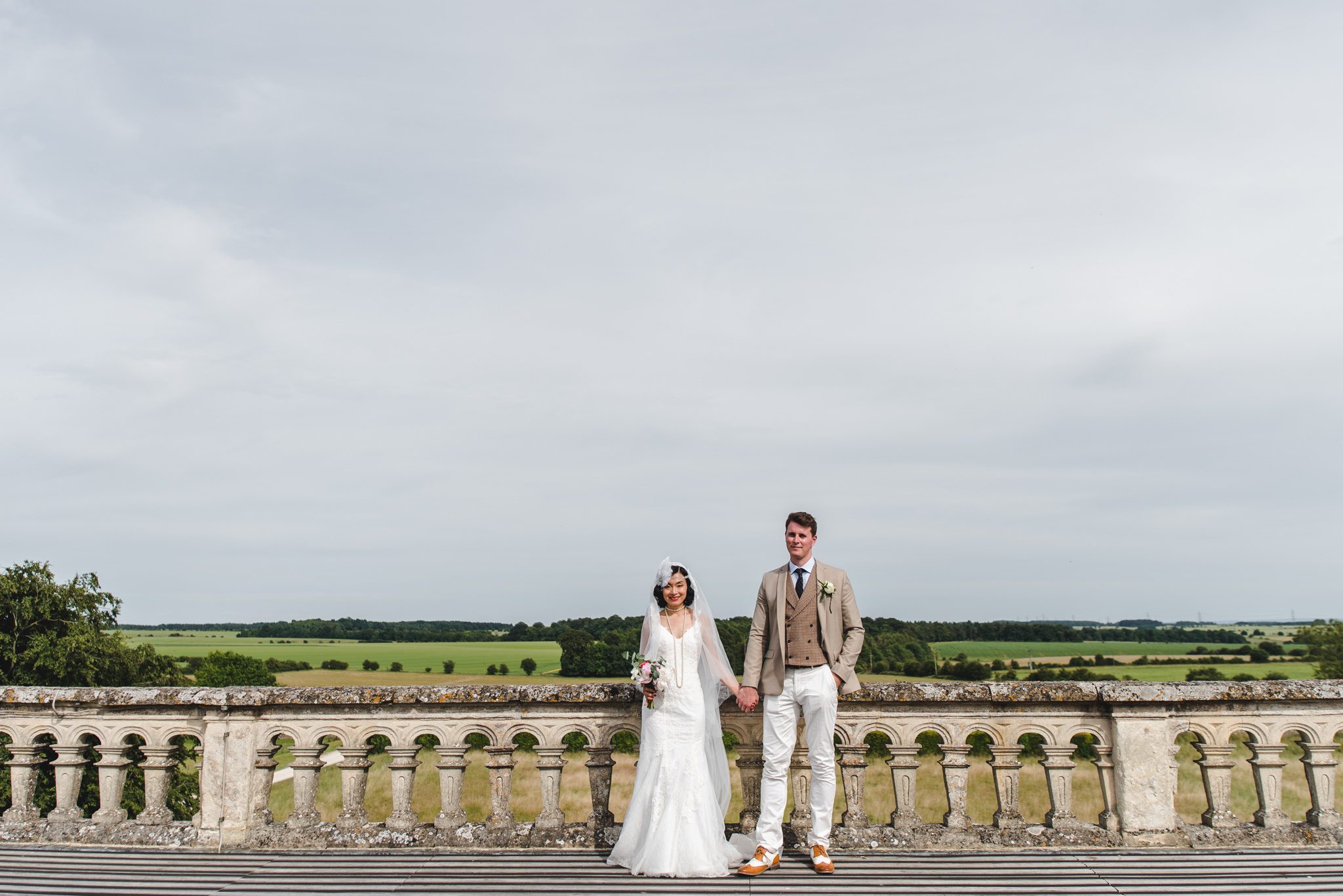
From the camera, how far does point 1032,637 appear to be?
93.4m

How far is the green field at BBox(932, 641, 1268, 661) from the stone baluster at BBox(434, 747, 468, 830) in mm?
62335

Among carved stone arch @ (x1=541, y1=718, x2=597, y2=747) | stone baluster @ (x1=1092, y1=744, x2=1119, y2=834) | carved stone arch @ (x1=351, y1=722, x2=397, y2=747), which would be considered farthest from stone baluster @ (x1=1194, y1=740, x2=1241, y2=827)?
carved stone arch @ (x1=351, y1=722, x2=397, y2=747)

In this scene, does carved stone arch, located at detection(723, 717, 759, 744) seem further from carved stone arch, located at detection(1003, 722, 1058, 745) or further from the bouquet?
carved stone arch, located at detection(1003, 722, 1058, 745)

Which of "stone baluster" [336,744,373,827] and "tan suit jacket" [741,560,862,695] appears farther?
"stone baluster" [336,744,373,827]

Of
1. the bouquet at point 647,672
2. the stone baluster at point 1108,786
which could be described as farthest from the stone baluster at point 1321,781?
the bouquet at point 647,672

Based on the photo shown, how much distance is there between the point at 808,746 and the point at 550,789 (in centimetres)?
193

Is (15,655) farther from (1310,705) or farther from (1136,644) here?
(1136,644)

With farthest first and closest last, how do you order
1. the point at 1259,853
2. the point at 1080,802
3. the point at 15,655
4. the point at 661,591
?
the point at 1080,802
the point at 15,655
the point at 661,591
the point at 1259,853

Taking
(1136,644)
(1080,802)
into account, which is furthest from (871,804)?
(1136,644)

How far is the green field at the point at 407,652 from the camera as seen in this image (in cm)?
7956

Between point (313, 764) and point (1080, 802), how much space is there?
155 feet

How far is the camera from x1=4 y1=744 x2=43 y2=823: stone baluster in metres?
6.59

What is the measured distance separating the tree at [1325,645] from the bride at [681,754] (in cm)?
6209

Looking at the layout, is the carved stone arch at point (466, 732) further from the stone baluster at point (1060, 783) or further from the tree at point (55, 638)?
the tree at point (55, 638)
